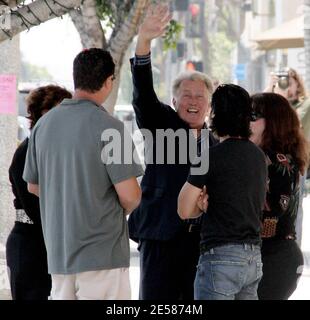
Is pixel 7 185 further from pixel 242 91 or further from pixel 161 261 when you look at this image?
pixel 242 91

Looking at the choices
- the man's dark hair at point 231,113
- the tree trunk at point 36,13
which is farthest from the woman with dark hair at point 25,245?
the man's dark hair at point 231,113

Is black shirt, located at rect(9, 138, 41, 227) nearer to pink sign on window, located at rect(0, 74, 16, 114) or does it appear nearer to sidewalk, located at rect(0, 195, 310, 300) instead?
sidewalk, located at rect(0, 195, 310, 300)

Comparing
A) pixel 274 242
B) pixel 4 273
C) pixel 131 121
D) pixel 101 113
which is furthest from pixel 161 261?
pixel 131 121

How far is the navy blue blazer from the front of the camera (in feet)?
18.4

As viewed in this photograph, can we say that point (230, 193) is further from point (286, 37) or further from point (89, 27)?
point (286, 37)

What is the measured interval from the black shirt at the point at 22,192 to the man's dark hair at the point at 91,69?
33.4 inches

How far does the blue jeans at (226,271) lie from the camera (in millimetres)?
4812

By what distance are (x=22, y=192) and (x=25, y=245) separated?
12.0 inches

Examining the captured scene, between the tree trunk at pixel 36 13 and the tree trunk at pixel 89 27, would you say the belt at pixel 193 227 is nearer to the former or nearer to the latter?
the tree trunk at pixel 36 13

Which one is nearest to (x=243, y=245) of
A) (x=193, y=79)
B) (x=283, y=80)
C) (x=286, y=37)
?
(x=193, y=79)

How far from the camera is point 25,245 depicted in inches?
222

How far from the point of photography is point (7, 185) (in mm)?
9656

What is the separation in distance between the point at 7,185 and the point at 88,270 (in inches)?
197

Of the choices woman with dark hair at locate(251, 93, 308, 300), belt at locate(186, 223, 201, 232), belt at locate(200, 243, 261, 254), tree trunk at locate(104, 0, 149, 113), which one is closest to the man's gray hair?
woman with dark hair at locate(251, 93, 308, 300)
